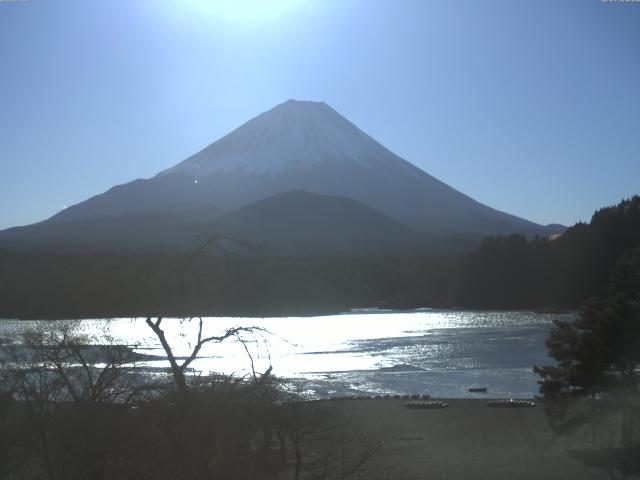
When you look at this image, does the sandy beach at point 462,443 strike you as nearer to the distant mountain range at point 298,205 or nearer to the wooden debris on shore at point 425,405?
the wooden debris on shore at point 425,405

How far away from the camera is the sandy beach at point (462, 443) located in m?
11.5

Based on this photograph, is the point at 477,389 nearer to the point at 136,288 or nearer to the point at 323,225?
the point at 136,288

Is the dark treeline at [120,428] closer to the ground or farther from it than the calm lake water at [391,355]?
farther from it

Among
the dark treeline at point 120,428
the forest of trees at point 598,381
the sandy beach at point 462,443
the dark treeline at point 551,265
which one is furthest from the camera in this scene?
the dark treeline at point 551,265

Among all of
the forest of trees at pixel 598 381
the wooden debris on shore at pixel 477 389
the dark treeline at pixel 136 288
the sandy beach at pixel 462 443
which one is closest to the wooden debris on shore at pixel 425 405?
the sandy beach at pixel 462 443

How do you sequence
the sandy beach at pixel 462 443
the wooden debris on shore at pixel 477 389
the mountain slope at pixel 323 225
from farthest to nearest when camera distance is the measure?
the mountain slope at pixel 323 225 → the wooden debris on shore at pixel 477 389 → the sandy beach at pixel 462 443

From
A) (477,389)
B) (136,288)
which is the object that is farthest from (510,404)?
(136,288)

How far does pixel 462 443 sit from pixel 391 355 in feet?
52.4

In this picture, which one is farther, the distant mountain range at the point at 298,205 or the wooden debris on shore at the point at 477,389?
the distant mountain range at the point at 298,205

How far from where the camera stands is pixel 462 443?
14523 millimetres

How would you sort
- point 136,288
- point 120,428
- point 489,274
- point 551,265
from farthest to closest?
1. point 489,274
2. point 551,265
3. point 136,288
4. point 120,428

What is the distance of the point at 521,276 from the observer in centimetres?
6253

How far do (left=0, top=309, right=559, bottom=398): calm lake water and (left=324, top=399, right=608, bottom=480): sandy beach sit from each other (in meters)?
2.09

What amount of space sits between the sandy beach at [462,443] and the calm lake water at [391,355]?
209 centimetres
